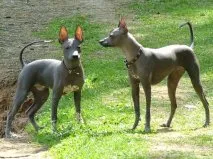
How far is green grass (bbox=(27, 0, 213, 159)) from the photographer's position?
29.6ft

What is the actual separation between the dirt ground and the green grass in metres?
0.54

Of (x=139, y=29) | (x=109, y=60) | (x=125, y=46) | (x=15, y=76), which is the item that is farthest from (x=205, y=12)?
(x=125, y=46)

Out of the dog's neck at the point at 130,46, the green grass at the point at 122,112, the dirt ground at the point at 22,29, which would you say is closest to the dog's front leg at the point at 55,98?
the green grass at the point at 122,112

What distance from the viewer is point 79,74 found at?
10047 millimetres

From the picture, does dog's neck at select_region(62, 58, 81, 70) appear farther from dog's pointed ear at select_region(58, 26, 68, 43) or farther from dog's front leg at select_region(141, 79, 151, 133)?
dog's front leg at select_region(141, 79, 151, 133)

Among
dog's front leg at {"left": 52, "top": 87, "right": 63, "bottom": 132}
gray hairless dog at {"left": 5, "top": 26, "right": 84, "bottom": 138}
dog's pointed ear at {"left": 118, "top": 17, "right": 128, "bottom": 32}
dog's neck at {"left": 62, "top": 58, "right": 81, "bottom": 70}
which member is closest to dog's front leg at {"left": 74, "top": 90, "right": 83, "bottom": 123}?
gray hairless dog at {"left": 5, "top": 26, "right": 84, "bottom": 138}

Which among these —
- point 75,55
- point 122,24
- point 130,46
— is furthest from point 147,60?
point 75,55

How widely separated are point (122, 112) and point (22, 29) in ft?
31.9

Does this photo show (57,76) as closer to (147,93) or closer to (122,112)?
(147,93)

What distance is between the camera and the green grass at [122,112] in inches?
355

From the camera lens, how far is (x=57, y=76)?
1007 cm

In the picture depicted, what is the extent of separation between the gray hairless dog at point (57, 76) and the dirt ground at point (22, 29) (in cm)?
75

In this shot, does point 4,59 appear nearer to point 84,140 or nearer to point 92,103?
point 92,103

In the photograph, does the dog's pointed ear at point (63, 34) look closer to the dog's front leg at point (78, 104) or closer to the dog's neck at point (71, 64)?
the dog's neck at point (71, 64)
